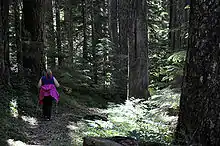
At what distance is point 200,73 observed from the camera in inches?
197

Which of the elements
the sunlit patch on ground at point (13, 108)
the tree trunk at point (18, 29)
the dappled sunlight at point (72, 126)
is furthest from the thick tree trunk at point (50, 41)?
the dappled sunlight at point (72, 126)

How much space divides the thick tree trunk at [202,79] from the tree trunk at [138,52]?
6.87 metres

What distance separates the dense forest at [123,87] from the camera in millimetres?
4898

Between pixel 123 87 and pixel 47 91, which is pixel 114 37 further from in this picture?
pixel 47 91

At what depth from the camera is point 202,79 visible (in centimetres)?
495

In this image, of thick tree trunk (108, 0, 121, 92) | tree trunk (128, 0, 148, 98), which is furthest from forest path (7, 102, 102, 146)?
thick tree trunk (108, 0, 121, 92)

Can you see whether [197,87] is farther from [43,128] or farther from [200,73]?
[43,128]

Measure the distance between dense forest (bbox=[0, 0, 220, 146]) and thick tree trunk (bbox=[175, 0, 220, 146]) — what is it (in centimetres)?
2

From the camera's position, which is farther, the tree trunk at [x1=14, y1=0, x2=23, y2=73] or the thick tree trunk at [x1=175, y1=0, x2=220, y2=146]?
the tree trunk at [x1=14, y1=0, x2=23, y2=73]

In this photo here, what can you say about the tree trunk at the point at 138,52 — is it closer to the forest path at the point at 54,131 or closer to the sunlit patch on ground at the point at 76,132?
the forest path at the point at 54,131

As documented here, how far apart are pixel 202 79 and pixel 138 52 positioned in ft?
24.2

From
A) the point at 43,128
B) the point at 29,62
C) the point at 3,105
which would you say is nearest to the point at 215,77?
the point at 43,128

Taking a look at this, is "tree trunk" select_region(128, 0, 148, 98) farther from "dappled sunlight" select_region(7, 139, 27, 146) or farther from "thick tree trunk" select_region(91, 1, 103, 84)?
"thick tree trunk" select_region(91, 1, 103, 84)

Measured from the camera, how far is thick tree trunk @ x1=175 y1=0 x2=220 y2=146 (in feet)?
15.6
